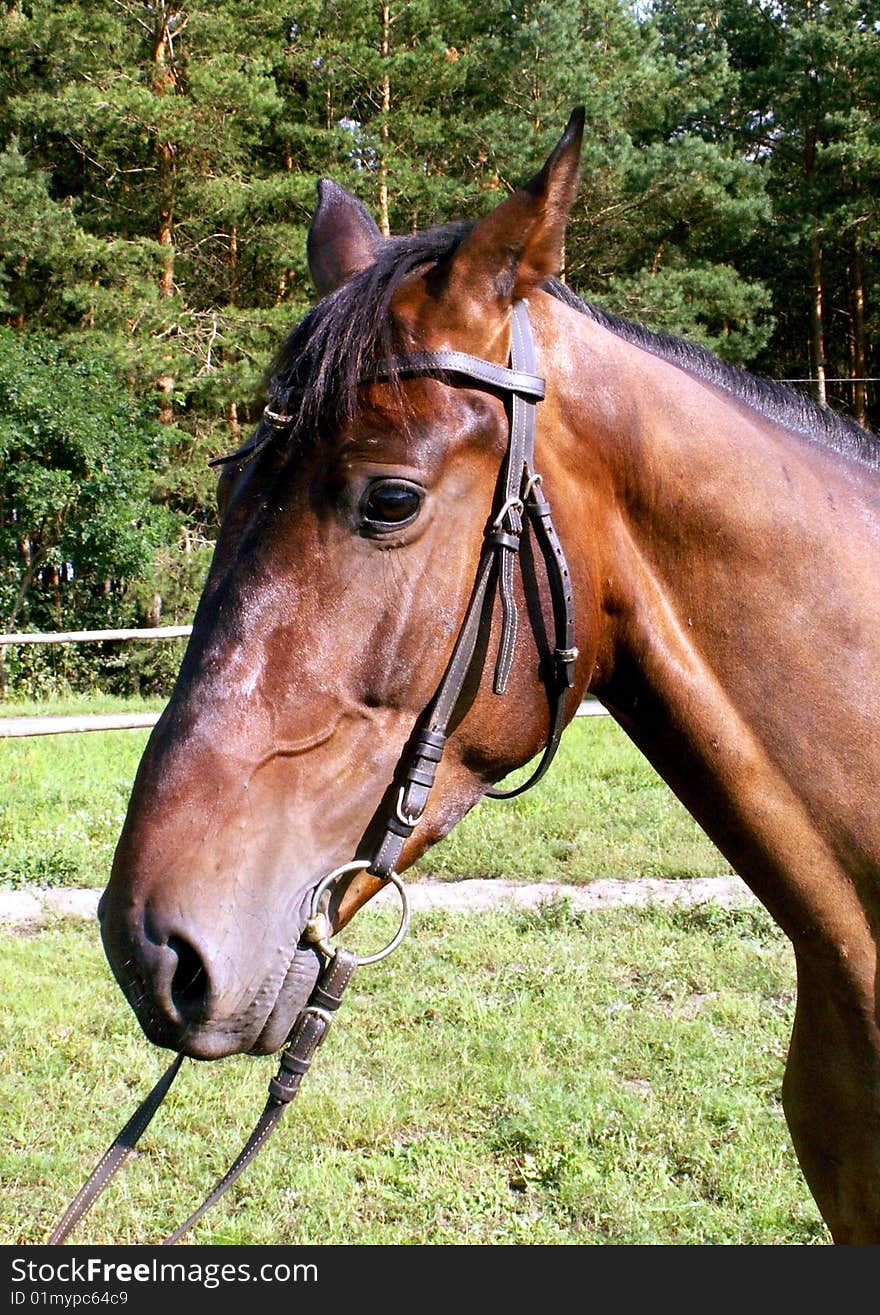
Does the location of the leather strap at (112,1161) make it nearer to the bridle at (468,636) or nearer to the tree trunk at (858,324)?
the bridle at (468,636)

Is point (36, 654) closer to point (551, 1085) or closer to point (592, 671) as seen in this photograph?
point (551, 1085)

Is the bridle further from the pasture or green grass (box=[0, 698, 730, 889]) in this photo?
green grass (box=[0, 698, 730, 889])

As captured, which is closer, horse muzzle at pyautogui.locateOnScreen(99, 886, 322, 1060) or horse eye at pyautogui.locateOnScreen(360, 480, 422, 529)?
horse muzzle at pyautogui.locateOnScreen(99, 886, 322, 1060)

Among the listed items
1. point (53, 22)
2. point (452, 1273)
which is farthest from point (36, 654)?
point (452, 1273)

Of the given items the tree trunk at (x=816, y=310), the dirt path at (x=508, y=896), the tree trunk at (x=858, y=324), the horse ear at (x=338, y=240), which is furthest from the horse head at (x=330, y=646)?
the tree trunk at (x=858, y=324)

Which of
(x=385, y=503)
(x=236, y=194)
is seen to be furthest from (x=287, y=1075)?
(x=236, y=194)

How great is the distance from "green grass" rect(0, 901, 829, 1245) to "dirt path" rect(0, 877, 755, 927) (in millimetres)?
461

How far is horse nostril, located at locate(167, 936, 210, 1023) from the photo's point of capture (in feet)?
4.44

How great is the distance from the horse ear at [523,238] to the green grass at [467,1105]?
2937 millimetres

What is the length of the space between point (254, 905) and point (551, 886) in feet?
17.2

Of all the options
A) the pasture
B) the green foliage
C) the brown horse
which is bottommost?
the green foliage

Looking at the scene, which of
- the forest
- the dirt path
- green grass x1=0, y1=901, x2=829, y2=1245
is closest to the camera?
green grass x1=0, y1=901, x2=829, y2=1245

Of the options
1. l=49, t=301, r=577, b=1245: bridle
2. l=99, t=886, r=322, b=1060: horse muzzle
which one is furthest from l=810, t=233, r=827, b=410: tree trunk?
l=99, t=886, r=322, b=1060: horse muzzle

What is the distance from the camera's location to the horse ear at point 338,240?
2016 millimetres
